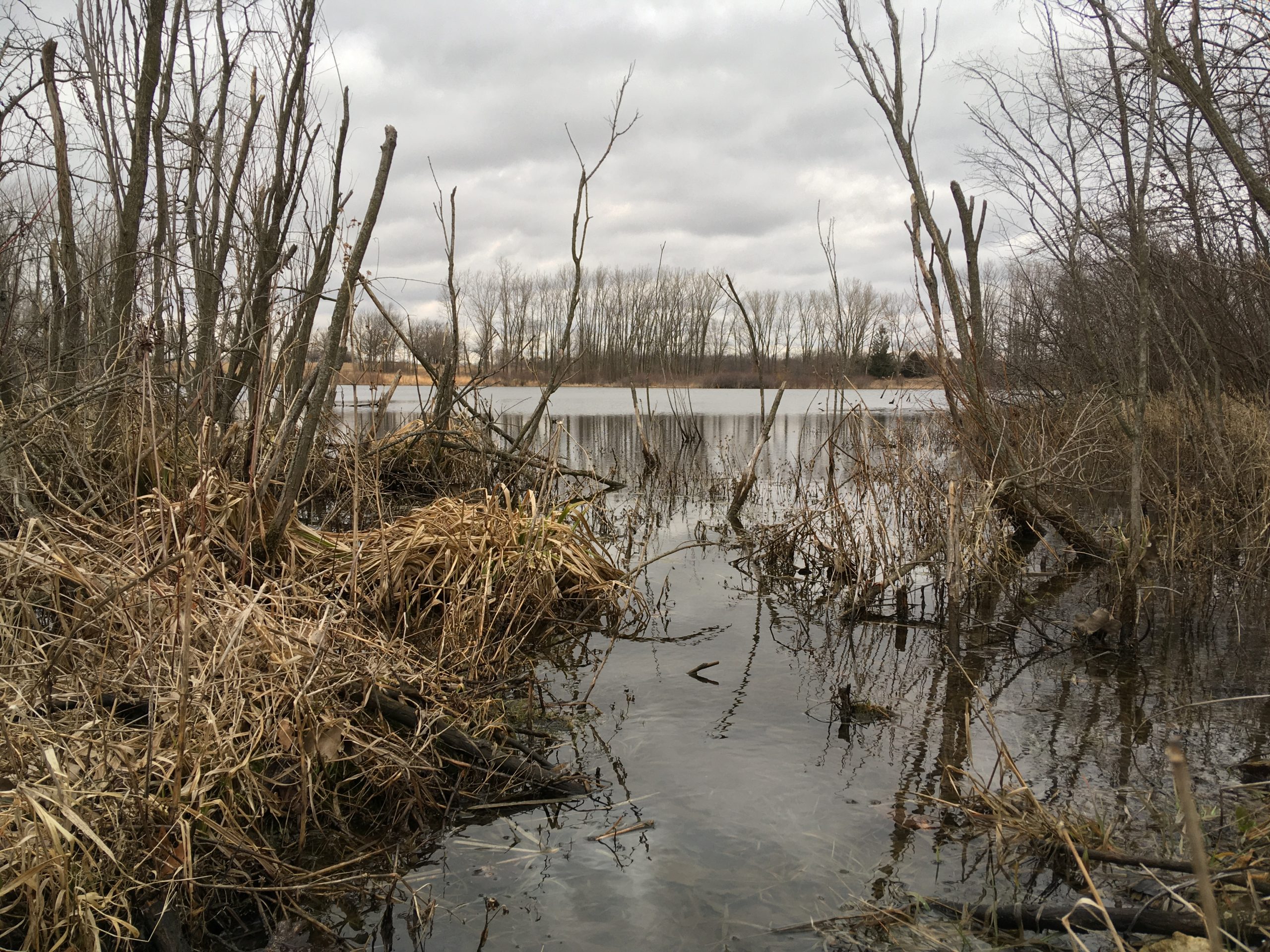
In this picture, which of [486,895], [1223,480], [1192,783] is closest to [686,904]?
[486,895]

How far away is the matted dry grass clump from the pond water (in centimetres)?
35

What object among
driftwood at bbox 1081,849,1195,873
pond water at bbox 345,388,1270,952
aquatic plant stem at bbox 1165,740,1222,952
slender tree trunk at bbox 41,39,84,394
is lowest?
pond water at bbox 345,388,1270,952

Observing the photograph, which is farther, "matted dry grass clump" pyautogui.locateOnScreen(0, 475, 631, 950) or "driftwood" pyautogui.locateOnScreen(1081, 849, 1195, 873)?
"driftwood" pyautogui.locateOnScreen(1081, 849, 1195, 873)

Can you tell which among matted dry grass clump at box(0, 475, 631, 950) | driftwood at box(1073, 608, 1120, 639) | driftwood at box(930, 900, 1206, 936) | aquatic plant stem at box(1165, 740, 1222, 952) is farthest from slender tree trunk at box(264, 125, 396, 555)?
driftwood at box(1073, 608, 1120, 639)

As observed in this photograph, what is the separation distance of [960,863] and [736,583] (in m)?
4.20

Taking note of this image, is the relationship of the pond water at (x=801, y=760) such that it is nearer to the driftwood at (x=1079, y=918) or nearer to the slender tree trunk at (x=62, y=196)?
the driftwood at (x=1079, y=918)

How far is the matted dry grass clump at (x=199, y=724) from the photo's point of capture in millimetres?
2146

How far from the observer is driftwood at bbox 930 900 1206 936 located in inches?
82.4

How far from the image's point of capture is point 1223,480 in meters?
6.89

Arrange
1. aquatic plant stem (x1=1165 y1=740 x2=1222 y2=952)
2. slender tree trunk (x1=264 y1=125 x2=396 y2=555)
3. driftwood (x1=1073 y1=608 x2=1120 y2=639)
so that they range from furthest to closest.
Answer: driftwood (x1=1073 y1=608 x2=1120 y2=639)
slender tree trunk (x1=264 y1=125 x2=396 y2=555)
aquatic plant stem (x1=1165 y1=740 x2=1222 y2=952)

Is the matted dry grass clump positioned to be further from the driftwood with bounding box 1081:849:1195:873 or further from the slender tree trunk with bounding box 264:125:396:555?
the driftwood with bounding box 1081:849:1195:873

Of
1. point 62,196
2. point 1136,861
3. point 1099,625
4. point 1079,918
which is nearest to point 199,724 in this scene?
point 1079,918

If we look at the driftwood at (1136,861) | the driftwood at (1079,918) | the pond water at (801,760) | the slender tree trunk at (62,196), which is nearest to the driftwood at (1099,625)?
the pond water at (801,760)

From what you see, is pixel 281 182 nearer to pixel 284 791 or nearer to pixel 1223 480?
pixel 284 791
